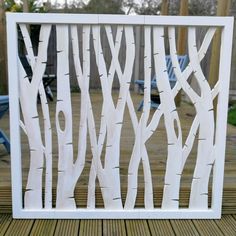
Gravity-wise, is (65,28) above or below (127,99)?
Answer: above

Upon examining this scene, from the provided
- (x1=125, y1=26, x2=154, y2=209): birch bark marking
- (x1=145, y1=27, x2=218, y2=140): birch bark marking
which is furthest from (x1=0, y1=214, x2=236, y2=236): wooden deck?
(x1=145, y1=27, x2=218, y2=140): birch bark marking

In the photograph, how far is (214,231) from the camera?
1.69 metres

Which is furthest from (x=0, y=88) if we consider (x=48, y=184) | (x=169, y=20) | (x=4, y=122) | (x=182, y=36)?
(x=169, y=20)

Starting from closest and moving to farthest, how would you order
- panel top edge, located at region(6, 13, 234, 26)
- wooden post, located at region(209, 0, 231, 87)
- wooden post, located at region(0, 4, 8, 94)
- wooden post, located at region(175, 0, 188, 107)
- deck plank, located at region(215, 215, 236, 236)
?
panel top edge, located at region(6, 13, 234, 26), deck plank, located at region(215, 215, 236, 236), wooden post, located at region(209, 0, 231, 87), wooden post, located at region(0, 4, 8, 94), wooden post, located at region(175, 0, 188, 107)

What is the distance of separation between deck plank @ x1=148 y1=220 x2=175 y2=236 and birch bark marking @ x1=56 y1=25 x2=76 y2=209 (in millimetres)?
424

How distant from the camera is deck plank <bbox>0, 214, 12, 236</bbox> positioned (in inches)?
65.2

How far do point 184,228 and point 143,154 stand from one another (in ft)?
1.42

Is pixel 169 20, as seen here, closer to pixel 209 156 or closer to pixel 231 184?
pixel 209 156

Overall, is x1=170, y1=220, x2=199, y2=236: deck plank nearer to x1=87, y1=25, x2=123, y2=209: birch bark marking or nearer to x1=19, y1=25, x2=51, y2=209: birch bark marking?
x1=87, y1=25, x2=123, y2=209: birch bark marking

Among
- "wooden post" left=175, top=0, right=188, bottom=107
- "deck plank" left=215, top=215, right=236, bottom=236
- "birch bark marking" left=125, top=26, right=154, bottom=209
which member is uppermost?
"wooden post" left=175, top=0, right=188, bottom=107

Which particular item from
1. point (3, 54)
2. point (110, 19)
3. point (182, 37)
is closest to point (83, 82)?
point (110, 19)

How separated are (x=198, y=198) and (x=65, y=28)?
3.67 feet

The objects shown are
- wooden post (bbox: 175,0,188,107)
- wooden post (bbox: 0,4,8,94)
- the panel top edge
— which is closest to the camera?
the panel top edge

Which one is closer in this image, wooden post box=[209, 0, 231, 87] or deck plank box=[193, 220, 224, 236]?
deck plank box=[193, 220, 224, 236]
